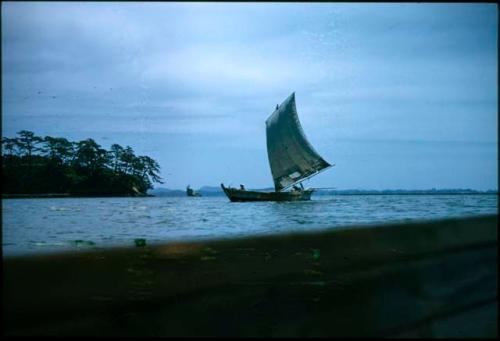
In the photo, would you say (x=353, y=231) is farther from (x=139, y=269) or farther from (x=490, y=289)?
(x=139, y=269)

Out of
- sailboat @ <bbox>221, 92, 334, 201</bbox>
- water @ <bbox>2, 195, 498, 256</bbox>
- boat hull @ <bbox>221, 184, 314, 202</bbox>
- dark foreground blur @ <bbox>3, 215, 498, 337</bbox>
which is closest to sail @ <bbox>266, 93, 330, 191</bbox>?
sailboat @ <bbox>221, 92, 334, 201</bbox>

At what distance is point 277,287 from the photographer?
244cm

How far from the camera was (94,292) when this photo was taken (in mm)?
2219

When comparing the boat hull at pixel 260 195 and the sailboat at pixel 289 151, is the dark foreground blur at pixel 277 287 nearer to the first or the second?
the sailboat at pixel 289 151

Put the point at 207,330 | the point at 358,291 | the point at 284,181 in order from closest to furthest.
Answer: the point at 207,330
the point at 358,291
the point at 284,181

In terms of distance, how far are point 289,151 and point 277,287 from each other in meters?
47.6

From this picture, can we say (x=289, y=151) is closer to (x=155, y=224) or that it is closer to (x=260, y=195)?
(x=260, y=195)

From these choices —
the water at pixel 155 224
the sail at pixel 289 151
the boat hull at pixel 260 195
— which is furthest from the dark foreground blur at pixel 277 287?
the boat hull at pixel 260 195

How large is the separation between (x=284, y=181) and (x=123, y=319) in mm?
50227

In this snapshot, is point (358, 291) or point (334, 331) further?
point (358, 291)

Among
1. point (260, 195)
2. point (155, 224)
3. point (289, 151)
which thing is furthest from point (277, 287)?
point (260, 195)

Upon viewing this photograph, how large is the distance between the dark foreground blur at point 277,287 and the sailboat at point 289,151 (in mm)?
46241

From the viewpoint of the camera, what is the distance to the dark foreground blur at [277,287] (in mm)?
1824

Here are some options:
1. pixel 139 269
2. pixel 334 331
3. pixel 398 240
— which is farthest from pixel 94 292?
pixel 398 240
